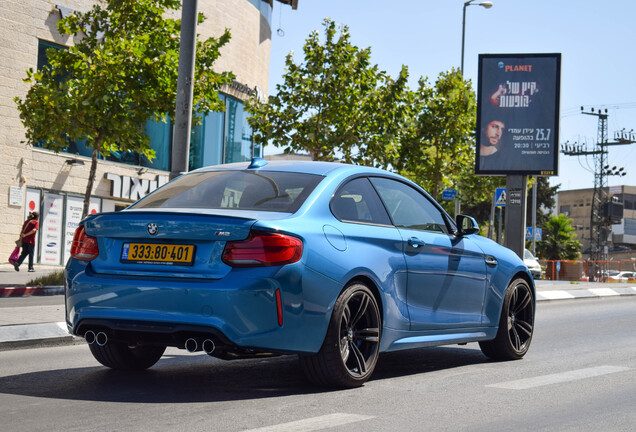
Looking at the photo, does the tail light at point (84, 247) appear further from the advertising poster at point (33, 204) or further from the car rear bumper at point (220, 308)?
the advertising poster at point (33, 204)

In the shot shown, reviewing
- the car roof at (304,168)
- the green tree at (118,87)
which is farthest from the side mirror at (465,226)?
the green tree at (118,87)

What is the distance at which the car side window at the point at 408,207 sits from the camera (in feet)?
22.2

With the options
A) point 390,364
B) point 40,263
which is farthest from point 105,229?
point 40,263

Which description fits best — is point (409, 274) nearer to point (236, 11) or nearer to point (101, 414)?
point (101, 414)

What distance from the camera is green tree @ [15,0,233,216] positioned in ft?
65.7

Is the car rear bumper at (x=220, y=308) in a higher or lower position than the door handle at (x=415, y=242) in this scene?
lower

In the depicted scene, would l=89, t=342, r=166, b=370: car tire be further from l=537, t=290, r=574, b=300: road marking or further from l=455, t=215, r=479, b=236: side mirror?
Answer: l=537, t=290, r=574, b=300: road marking

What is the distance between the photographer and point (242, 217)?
5.47 meters

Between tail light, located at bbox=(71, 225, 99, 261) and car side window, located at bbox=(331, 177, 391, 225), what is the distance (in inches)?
63.1

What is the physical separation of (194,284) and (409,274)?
1864 millimetres

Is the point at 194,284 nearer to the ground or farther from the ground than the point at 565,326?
farther from the ground

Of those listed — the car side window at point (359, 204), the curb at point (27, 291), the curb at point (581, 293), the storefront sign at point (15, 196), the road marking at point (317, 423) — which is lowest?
the curb at point (27, 291)

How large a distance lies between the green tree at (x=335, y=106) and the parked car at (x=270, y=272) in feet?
66.9

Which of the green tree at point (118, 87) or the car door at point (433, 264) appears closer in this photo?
the car door at point (433, 264)
